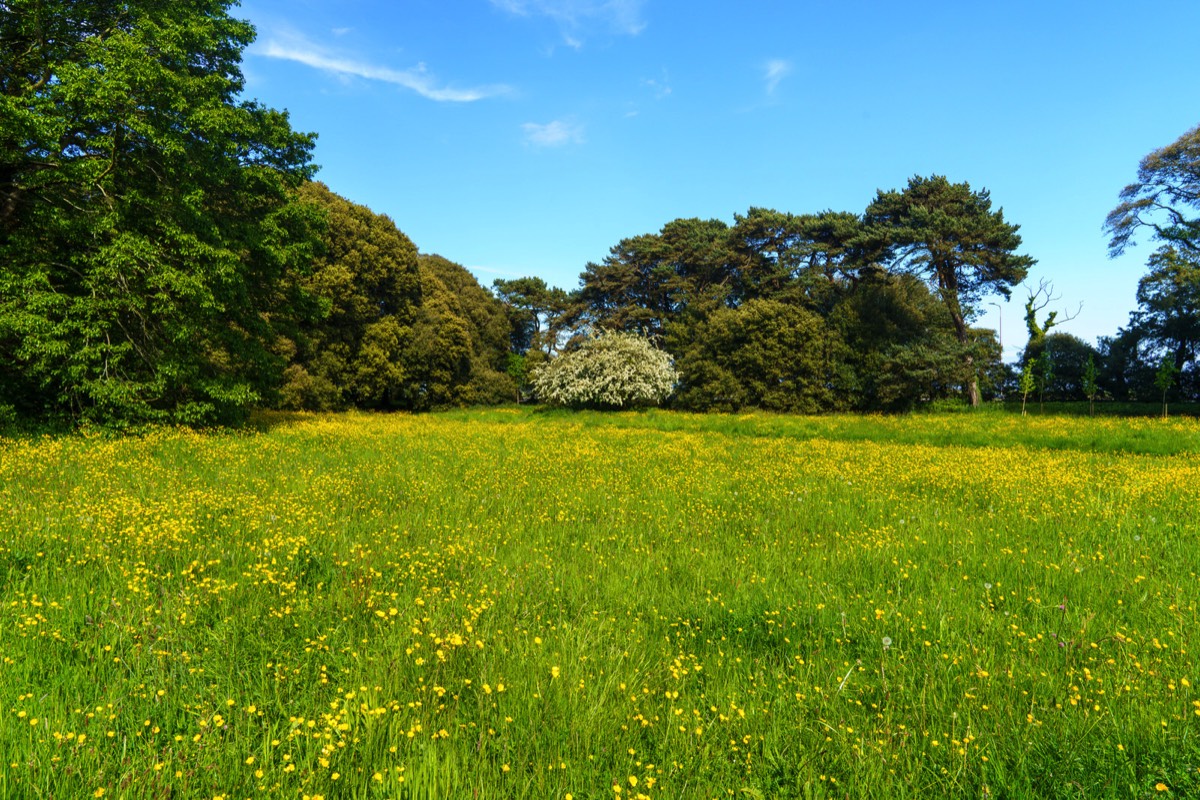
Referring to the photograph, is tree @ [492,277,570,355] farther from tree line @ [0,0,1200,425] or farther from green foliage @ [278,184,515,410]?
green foliage @ [278,184,515,410]

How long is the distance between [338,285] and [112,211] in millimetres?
22015

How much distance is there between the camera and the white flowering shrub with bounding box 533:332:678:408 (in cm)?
3672

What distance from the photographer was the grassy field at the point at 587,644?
2.67 m

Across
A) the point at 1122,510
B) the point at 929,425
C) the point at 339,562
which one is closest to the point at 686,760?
the point at 339,562

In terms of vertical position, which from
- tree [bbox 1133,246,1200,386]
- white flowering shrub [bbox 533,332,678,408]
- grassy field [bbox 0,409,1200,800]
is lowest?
grassy field [bbox 0,409,1200,800]

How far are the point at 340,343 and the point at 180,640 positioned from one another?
36.6 metres

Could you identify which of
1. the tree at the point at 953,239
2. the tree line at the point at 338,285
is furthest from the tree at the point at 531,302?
the tree at the point at 953,239

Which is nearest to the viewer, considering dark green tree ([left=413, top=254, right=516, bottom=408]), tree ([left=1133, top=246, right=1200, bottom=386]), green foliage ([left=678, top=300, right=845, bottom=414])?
tree ([left=1133, top=246, right=1200, bottom=386])

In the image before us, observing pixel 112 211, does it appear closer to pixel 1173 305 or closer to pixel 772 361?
pixel 772 361

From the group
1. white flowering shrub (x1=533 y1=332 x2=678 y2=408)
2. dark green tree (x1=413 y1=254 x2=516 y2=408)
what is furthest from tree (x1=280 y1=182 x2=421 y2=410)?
white flowering shrub (x1=533 y1=332 x2=678 y2=408)

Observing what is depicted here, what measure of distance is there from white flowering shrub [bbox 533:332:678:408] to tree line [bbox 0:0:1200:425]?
729 mm

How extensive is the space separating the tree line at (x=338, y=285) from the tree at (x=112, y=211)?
76 mm

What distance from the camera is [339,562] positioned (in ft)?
17.4

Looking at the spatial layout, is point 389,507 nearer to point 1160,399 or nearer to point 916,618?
point 916,618
